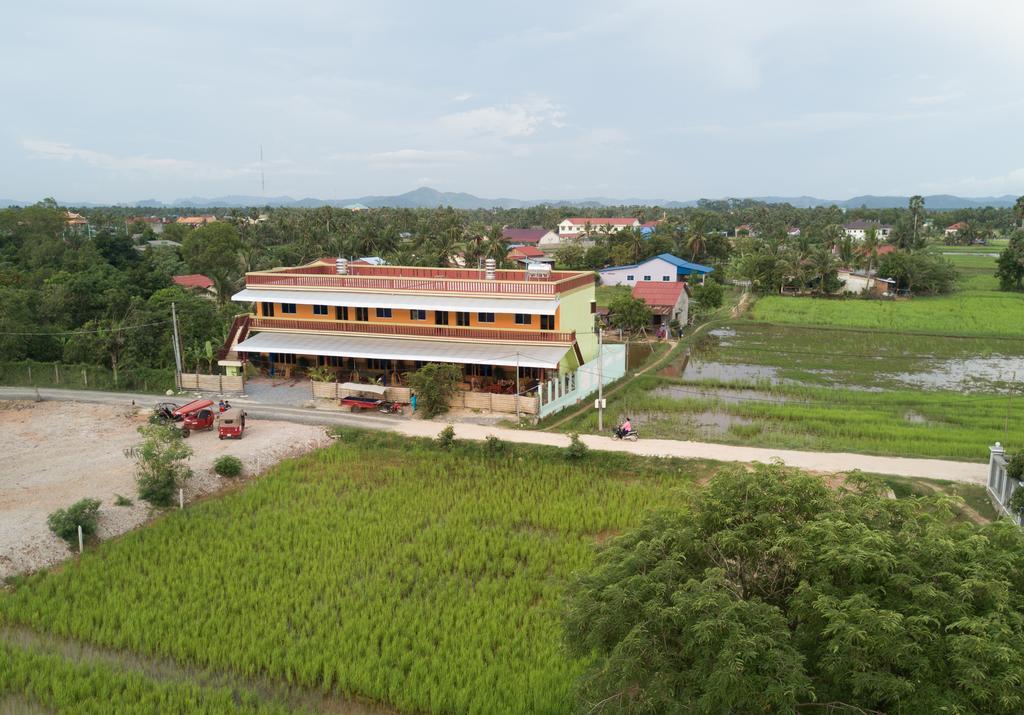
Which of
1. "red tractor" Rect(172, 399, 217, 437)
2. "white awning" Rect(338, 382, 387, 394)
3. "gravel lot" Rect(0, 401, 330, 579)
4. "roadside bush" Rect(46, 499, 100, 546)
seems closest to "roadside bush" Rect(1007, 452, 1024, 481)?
"gravel lot" Rect(0, 401, 330, 579)

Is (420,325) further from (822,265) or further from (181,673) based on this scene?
(822,265)

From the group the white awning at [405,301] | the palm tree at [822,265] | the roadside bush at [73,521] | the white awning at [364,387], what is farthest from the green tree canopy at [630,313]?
the roadside bush at [73,521]

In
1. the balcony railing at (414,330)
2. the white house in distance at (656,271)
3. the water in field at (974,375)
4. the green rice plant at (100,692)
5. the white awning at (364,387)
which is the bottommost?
the green rice plant at (100,692)

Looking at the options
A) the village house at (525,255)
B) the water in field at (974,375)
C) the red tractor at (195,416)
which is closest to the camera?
the red tractor at (195,416)

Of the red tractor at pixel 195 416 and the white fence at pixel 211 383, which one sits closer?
the red tractor at pixel 195 416

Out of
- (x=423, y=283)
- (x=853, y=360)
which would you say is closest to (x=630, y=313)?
(x=853, y=360)

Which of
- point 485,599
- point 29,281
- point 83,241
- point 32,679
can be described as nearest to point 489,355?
point 485,599

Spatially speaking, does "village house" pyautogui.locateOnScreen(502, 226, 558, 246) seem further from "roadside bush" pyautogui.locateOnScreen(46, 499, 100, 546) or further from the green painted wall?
"roadside bush" pyautogui.locateOnScreen(46, 499, 100, 546)

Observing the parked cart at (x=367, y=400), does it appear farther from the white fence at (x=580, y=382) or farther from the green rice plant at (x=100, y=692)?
the green rice plant at (x=100, y=692)
